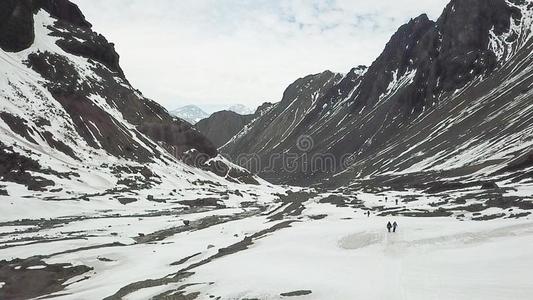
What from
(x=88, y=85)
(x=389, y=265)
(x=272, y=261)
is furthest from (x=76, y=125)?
(x=389, y=265)

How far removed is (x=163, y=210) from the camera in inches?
3201

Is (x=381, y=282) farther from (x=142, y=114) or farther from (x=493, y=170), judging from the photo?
(x=142, y=114)

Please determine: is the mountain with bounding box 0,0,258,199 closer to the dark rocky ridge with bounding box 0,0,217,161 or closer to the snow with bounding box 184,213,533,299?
the dark rocky ridge with bounding box 0,0,217,161

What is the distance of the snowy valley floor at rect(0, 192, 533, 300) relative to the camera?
24.8 meters

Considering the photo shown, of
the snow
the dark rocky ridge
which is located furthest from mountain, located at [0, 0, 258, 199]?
the snow

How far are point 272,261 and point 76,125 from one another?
9881 centimetres

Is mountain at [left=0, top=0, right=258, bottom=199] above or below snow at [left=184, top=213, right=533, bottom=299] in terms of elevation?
above

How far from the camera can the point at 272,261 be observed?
3466 cm

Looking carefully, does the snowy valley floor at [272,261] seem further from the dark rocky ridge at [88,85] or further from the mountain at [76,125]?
the dark rocky ridge at [88,85]

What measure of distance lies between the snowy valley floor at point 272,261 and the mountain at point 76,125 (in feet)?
104

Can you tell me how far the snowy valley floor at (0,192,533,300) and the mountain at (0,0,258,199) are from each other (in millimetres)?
31833

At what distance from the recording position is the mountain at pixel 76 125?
89.9m

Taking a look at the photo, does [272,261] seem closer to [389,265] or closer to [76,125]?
[389,265]

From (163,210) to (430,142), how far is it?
11559 centimetres
